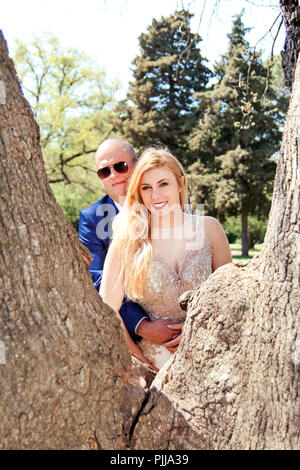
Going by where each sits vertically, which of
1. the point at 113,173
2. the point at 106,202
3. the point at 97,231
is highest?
the point at 113,173

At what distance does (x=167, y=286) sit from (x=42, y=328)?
1.38 metres

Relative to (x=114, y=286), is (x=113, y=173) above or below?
above

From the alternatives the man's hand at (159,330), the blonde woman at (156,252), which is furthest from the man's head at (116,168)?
the man's hand at (159,330)

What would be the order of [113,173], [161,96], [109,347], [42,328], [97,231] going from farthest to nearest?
1. [161,96]
2. [113,173]
3. [97,231]
4. [109,347]
5. [42,328]

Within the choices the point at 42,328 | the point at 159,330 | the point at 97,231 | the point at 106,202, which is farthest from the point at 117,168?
the point at 42,328

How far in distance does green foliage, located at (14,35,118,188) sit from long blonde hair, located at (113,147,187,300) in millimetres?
21790

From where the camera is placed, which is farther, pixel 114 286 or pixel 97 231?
pixel 97 231

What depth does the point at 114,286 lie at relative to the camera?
290 cm

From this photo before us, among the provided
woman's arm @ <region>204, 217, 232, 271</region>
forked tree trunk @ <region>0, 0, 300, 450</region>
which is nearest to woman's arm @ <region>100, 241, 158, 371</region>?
woman's arm @ <region>204, 217, 232, 271</region>

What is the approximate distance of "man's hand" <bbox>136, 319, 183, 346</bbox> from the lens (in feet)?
9.20

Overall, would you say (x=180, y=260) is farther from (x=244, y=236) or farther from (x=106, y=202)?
(x=244, y=236)
